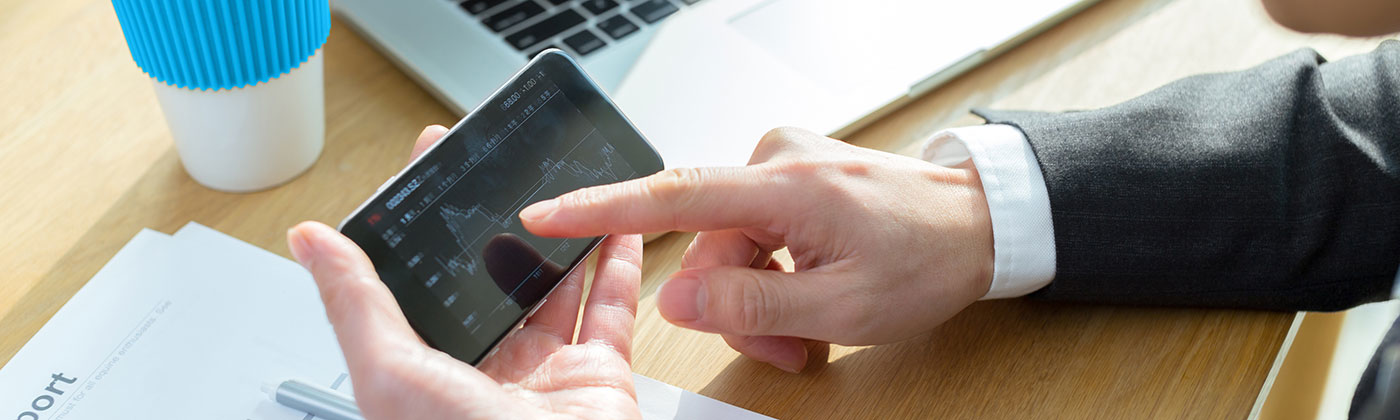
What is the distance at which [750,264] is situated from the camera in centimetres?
56

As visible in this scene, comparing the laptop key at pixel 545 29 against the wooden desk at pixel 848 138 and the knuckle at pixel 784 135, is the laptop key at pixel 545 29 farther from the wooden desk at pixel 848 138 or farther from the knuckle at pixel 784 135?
the knuckle at pixel 784 135

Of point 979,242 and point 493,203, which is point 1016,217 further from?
point 493,203

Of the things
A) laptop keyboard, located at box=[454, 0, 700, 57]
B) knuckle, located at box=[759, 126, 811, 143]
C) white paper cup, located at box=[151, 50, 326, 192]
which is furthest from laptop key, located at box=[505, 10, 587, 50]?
knuckle, located at box=[759, 126, 811, 143]

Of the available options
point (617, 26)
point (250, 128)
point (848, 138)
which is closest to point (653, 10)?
point (617, 26)

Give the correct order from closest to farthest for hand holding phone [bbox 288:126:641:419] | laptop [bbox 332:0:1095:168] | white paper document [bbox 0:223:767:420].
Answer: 1. hand holding phone [bbox 288:126:641:419]
2. white paper document [bbox 0:223:767:420]
3. laptop [bbox 332:0:1095:168]

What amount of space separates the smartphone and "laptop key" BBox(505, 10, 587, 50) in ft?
0.70

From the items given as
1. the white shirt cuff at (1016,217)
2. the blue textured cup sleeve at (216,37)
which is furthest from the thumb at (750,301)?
the blue textured cup sleeve at (216,37)

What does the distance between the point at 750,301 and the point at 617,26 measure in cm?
33

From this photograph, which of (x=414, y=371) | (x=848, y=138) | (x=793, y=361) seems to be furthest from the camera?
(x=848, y=138)

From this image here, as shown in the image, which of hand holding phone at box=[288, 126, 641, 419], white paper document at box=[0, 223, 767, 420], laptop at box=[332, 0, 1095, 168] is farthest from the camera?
laptop at box=[332, 0, 1095, 168]

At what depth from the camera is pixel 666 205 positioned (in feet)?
1.56

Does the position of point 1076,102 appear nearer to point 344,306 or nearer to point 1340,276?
point 1340,276

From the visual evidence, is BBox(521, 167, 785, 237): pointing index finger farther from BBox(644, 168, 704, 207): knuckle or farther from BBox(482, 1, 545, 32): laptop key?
BBox(482, 1, 545, 32): laptop key

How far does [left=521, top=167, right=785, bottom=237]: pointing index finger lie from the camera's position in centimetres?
46
